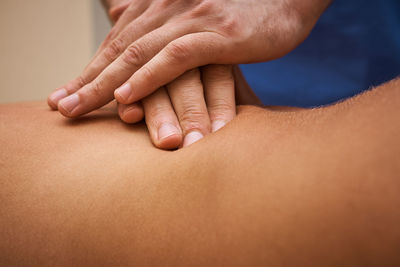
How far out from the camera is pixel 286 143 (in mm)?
414

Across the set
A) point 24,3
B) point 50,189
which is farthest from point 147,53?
point 24,3

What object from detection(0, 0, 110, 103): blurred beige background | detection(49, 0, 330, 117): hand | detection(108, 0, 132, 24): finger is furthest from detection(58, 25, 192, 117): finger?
detection(0, 0, 110, 103): blurred beige background

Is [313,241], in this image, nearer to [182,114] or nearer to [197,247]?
[197,247]

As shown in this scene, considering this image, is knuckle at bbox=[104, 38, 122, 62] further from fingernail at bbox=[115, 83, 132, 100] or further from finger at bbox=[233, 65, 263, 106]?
finger at bbox=[233, 65, 263, 106]

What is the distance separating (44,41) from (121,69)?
2.03m

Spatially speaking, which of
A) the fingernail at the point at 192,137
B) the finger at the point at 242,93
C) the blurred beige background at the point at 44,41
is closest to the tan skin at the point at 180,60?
the fingernail at the point at 192,137

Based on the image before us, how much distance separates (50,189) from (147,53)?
1.27 ft

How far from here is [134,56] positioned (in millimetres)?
714

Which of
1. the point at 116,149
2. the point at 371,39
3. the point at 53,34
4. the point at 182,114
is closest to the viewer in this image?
the point at 116,149

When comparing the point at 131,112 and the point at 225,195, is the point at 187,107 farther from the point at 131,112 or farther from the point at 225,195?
the point at 225,195

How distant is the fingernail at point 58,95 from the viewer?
759mm

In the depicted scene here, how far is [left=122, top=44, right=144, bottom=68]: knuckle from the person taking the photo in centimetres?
71

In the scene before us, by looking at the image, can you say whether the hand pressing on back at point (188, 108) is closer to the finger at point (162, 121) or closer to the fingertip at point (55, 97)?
the finger at point (162, 121)

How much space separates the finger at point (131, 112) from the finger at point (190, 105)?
81 mm
